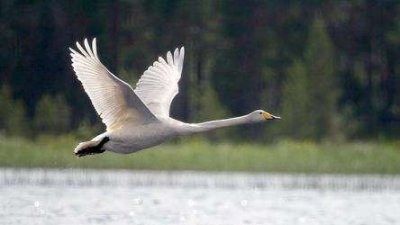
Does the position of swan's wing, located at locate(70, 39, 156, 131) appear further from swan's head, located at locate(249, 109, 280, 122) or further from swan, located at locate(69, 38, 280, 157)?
swan's head, located at locate(249, 109, 280, 122)

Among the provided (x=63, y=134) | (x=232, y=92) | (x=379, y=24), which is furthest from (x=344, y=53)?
(x=63, y=134)

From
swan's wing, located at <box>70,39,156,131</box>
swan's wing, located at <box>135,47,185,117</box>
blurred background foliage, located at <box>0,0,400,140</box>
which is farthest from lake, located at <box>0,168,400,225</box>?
blurred background foliage, located at <box>0,0,400,140</box>

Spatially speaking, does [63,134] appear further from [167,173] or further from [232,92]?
[232,92]

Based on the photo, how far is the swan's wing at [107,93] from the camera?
594 inches

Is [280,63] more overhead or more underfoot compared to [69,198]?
more overhead

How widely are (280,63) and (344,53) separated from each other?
2.97m

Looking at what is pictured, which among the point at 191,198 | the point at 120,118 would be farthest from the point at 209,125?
the point at 191,198

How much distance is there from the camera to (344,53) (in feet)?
143

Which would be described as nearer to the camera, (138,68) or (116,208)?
(116,208)

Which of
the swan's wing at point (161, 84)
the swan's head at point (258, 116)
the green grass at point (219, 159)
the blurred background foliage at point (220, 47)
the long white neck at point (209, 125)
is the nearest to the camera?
the long white neck at point (209, 125)

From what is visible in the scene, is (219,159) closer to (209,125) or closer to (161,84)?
(161,84)

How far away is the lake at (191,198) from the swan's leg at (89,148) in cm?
615

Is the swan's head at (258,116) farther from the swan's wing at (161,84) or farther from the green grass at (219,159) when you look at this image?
the green grass at (219,159)

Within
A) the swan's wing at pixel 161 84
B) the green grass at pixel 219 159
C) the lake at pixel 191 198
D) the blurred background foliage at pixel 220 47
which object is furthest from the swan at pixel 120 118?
the blurred background foliage at pixel 220 47
